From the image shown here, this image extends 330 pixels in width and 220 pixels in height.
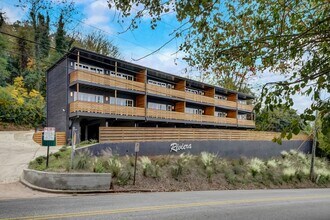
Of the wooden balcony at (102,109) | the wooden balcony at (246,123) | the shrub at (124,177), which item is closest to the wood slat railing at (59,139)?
the wooden balcony at (102,109)

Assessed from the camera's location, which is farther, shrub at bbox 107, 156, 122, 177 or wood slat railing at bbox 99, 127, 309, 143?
wood slat railing at bbox 99, 127, 309, 143

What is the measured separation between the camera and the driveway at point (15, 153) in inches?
664

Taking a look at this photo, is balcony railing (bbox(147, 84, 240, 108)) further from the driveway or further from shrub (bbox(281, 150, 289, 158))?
the driveway

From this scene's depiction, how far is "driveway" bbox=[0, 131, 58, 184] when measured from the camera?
55.4 ft

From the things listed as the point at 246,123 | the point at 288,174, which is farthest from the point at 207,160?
the point at 246,123

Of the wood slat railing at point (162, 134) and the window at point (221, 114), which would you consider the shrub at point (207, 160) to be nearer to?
the wood slat railing at point (162, 134)

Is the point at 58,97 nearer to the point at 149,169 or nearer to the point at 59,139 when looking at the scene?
the point at 59,139

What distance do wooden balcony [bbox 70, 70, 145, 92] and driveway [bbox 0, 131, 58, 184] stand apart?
677 centimetres

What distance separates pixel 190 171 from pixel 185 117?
1479 cm

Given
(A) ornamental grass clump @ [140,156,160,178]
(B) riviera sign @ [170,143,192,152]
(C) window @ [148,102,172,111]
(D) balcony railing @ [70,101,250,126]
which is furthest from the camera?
(C) window @ [148,102,172,111]

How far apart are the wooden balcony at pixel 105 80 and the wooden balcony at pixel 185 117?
113 inches

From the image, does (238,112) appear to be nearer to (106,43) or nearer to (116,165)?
(106,43)

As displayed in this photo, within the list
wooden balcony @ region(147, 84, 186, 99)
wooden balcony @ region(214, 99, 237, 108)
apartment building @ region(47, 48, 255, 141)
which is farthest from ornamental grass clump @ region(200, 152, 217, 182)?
wooden balcony @ region(214, 99, 237, 108)

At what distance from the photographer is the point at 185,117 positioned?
3716 cm
